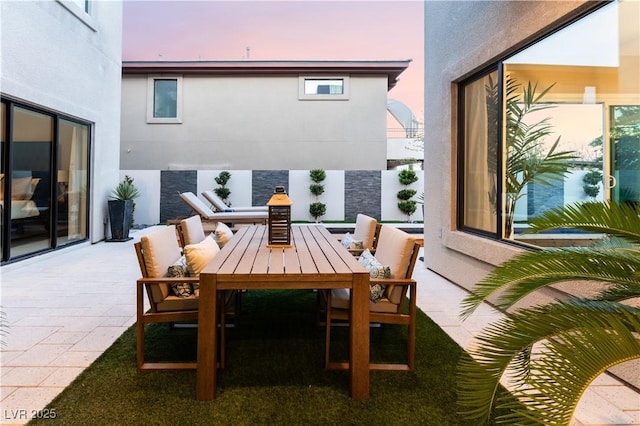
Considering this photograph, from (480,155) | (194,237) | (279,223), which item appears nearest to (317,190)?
(480,155)

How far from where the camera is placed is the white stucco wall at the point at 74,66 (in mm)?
5172

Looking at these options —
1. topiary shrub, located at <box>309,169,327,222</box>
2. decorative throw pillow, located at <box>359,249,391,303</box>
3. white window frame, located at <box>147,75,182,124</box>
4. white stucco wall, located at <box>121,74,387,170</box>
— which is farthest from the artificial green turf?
white window frame, located at <box>147,75,182,124</box>

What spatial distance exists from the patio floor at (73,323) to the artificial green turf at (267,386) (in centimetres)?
18

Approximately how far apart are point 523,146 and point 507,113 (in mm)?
400

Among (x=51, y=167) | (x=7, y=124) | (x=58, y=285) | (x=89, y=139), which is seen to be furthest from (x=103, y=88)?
(x=58, y=285)

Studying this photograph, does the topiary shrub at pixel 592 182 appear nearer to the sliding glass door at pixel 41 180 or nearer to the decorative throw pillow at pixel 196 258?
the decorative throw pillow at pixel 196 258

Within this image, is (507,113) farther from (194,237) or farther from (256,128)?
(256,128)

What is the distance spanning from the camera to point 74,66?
6594 millimetres

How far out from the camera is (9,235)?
17.1 feet

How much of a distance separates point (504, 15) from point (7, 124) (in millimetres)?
6370

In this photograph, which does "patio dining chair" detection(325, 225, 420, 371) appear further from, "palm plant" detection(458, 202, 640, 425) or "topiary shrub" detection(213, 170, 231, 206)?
"topiary shrub" detection(213, 170, 231, 206)

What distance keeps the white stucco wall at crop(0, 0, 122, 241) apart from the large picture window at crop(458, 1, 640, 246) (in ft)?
20.1

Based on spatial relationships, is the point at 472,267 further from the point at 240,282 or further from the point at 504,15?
the point at 240,282

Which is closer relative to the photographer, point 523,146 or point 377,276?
point 377,276
